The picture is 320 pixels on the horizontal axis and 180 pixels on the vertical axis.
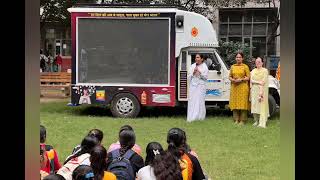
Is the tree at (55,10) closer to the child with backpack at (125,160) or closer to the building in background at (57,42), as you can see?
the building in background at (57,42)

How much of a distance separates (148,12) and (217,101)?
2.42m

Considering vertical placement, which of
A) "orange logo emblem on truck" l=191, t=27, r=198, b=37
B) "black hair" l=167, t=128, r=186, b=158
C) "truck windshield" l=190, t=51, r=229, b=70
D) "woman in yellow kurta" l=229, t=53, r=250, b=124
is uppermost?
A: "orange logo emblem on truck" l=191, t=27, r=198, b=37

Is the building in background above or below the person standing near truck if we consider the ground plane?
above

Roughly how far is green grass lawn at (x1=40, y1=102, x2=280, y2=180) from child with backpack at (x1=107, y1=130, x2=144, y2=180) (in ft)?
5.59

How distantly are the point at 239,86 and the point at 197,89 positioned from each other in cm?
87

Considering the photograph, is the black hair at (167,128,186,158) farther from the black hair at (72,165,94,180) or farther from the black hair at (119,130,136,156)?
the black hair at (72,165,94,180)

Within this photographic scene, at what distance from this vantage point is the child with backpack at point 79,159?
3.87m

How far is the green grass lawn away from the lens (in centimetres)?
680

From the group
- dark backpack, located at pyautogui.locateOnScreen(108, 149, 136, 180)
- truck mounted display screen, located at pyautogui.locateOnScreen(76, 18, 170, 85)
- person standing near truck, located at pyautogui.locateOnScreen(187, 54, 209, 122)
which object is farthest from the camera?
truck mounted display screen, located at pyautogui.locateOnScreen(76, 18, 170, 85)

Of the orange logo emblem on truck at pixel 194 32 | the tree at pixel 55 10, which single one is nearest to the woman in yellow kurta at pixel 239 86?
the orange logo emblem on truck at pixel 194 32

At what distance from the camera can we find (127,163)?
3.94 meters

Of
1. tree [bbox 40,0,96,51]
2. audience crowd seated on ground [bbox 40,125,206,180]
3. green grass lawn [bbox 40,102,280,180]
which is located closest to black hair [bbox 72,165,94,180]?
audience crowd seated on ground [bbox 40,125,206,180]
